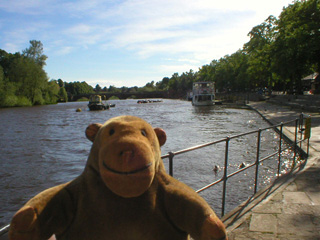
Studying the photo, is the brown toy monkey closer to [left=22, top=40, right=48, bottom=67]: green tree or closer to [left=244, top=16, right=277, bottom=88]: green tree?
[left=244, top=16, right=277, bottom=88]: green tree

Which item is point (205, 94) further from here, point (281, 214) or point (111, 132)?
point (111, 132)

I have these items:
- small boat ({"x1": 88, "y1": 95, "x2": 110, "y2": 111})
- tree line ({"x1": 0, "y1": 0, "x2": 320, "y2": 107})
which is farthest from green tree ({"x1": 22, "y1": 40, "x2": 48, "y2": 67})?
small boat ({"x1": 88, "y1": 95, "x2": 110, "y2": 111})

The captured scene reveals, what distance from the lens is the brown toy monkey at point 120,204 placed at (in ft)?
5.34

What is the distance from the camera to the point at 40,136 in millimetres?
22391

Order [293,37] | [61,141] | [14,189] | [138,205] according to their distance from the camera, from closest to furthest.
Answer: [138,205] → [14,189] → [61,141] → [293,37]

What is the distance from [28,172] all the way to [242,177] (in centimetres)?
879

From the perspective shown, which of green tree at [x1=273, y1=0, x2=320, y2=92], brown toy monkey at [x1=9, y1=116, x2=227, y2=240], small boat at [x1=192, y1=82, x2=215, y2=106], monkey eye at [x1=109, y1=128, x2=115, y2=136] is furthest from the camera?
small boat at [x1=192, y1=82, x2=215, y2=106]

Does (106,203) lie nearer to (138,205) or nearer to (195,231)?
(138,205)

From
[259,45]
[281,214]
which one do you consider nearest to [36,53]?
[259,45]

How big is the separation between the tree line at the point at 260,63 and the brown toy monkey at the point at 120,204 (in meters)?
24.9

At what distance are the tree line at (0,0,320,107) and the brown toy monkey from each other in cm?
2494

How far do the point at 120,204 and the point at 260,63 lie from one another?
42730 millimetres

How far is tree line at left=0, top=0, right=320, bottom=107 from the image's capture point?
23.6m

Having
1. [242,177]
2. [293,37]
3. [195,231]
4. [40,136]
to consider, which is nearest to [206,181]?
[242,177]
